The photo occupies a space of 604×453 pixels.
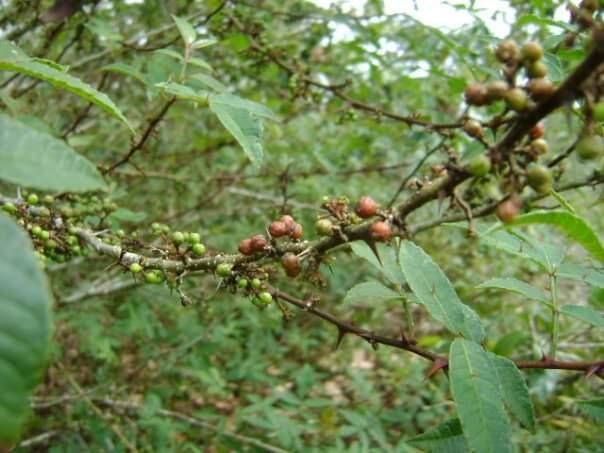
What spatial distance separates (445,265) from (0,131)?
4.98 meters

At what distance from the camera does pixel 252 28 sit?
328 centimetres

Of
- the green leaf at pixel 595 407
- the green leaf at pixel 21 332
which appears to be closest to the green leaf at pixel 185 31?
the green leaf at pixel 21 332

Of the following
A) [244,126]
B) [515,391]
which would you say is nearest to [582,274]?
[515,391]

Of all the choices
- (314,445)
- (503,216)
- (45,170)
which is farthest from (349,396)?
(45,170)

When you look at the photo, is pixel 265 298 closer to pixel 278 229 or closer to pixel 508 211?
pixel 278 229

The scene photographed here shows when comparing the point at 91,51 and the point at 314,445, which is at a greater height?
the point at 91,51

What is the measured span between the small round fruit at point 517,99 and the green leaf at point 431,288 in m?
0.48

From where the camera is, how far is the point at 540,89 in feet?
3.07

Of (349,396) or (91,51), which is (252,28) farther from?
(349,396)

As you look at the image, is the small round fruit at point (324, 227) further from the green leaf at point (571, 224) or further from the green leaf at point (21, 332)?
the green leaf at point (21, 332)

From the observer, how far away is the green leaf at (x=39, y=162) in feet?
2.42

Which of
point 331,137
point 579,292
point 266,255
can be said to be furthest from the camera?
point 579,292


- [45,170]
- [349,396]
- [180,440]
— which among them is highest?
[45,170]

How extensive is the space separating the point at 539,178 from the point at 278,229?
607mm
